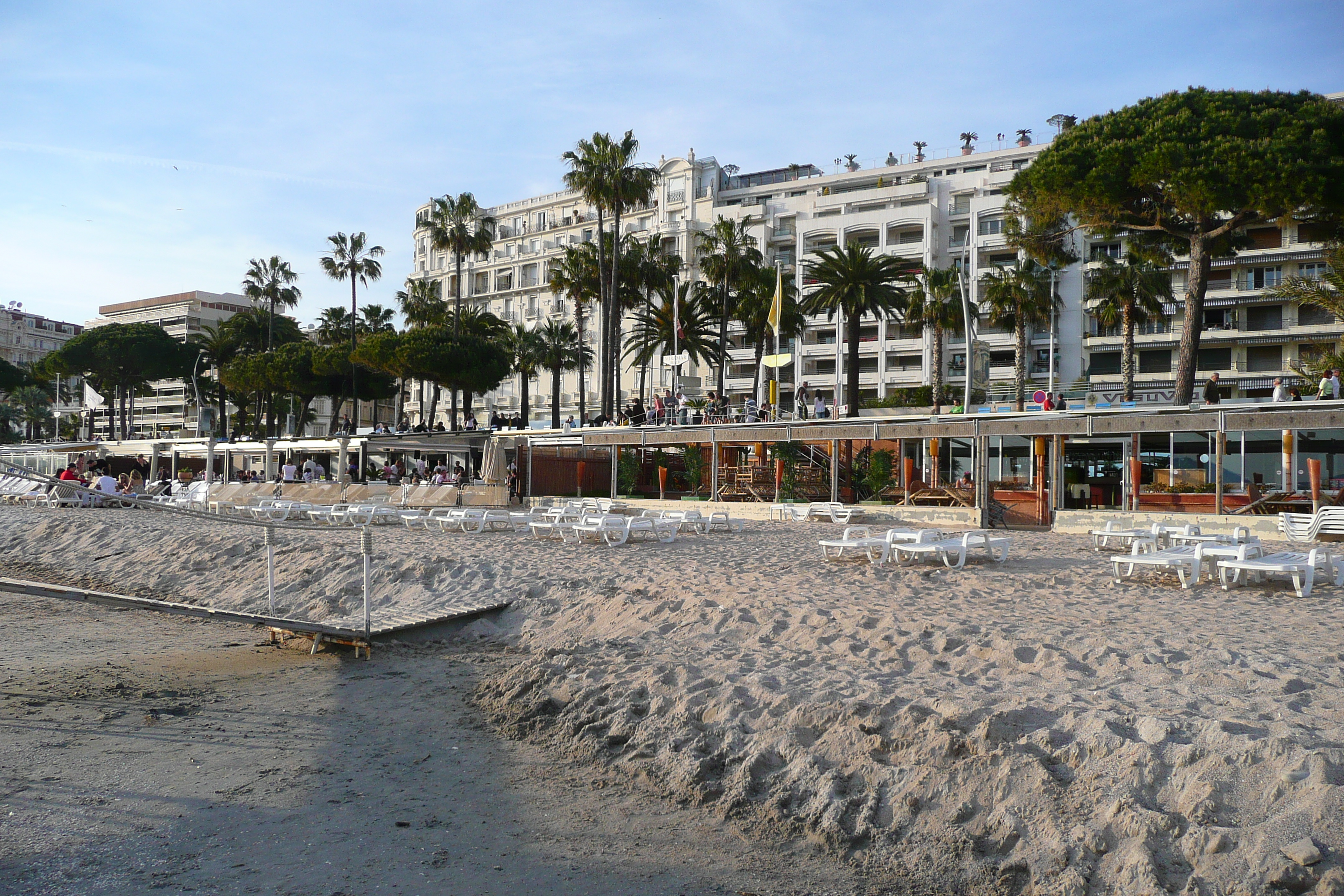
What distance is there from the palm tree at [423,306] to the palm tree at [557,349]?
248 inches

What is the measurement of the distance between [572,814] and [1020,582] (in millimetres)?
7019

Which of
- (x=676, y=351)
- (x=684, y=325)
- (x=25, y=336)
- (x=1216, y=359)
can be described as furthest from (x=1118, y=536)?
(x=25, y=336)

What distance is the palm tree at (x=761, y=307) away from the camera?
40.6 metres

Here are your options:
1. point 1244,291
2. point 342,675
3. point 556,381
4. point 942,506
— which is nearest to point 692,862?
point 342,675

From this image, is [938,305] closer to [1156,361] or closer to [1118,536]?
[1156,361]

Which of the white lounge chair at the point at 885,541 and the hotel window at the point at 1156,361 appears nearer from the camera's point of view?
the white lounge chair at the point at 885,541

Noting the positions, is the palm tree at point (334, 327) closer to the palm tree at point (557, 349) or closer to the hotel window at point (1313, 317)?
the palm tree at point (557, 349)

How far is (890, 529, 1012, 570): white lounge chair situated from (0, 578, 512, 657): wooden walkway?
5051 mm

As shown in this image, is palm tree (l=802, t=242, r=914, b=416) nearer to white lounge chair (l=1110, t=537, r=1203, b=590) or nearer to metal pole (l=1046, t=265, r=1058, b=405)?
metal pole (l=1046, t=265, r=1058, b=405)

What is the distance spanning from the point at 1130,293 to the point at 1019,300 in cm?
425

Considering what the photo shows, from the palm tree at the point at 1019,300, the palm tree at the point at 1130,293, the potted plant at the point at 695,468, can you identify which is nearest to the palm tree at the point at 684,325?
the palm tree at the point at 1019,300

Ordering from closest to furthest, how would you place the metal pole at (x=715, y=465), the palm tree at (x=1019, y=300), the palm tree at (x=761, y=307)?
the metal pole at (x=715, y=465) < the palm tree at (x=1019, y=300) < the palm tree at (x=761, y=307)

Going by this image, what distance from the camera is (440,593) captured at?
1054 centimetres

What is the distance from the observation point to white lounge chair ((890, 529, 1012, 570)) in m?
11.4
